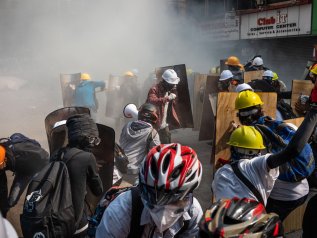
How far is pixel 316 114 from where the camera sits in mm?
2109

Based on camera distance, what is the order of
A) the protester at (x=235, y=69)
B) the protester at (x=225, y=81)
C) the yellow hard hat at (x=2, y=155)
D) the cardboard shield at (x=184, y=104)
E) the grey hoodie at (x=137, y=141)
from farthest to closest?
1. the protester at (x=235, y=69)
2. the cardboard shield at (x=184, y=104)
3. the protester at (x=225, y=81)
4. the grey hoodie at (x=137, y=141)
5. the yellow hard hat at (x=2, y=155)

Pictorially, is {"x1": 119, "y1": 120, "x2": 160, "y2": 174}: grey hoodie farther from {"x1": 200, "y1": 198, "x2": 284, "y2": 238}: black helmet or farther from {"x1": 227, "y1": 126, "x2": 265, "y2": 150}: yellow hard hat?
{"x1": 200, "y1": 198, "x2": 284, "y2": 238}: black helmet

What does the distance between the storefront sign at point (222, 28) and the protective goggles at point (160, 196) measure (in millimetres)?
13316

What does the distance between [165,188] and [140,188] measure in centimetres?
12

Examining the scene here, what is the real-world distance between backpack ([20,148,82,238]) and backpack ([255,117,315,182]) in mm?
1338

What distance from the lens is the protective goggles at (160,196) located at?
4.73ft

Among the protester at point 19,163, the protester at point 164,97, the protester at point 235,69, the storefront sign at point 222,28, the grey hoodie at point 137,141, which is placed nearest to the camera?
the protester at point 19,163

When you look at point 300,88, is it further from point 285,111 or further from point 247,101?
point 247,101

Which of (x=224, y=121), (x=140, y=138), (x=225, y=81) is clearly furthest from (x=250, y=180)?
(x=225, y=81)

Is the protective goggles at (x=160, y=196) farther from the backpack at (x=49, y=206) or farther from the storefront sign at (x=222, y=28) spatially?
the storefront sign at (x=222, y=28)

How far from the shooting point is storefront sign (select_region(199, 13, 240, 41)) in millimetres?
14178

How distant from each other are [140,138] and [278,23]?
31.7 ft

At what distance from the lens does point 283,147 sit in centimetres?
255

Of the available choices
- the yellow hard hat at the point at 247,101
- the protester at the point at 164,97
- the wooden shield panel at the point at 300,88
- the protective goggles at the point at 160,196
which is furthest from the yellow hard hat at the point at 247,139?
the wooden shield panel at the point at 300,88
